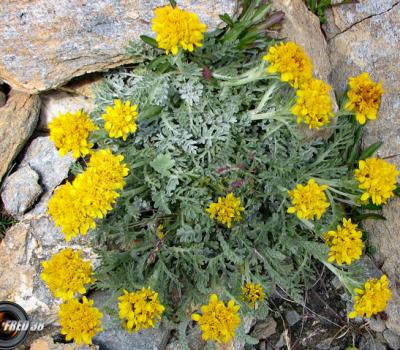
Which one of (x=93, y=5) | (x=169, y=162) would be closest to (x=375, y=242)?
(x=169, y=162)

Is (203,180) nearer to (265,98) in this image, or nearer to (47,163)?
(265,98)

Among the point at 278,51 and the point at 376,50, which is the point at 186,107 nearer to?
the point at 278,51

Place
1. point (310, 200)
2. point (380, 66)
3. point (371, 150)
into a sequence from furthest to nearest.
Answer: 1. point (380, 66)
2. point (371, 150)
3. point (310, 200)

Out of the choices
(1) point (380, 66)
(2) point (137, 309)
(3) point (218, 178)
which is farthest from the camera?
(1) point (380, 66)

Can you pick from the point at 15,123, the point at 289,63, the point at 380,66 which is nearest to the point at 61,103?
the point at 15,123

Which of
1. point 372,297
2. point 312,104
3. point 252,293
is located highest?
point 312,104
